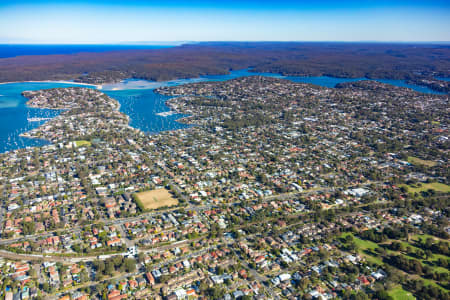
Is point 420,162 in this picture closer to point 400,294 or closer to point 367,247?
point 367,247

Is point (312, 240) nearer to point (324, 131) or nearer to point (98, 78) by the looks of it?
point (324, 131)

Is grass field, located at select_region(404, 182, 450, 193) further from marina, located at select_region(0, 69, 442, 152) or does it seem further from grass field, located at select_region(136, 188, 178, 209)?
marina, located at select_region(0, 69, 442, 152)

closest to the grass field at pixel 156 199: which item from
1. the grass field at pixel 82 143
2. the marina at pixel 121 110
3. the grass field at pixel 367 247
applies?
the grass field at pixel 367 247

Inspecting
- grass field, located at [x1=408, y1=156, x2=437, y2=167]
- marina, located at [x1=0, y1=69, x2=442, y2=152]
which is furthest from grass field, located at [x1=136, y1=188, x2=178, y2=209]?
grass field, located at [x1=408, y1=156, x2=437, y2=167]

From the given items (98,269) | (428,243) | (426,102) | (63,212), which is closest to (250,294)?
(98,269)

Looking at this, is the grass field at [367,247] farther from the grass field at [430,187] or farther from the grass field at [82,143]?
the grass field at [82,143]
